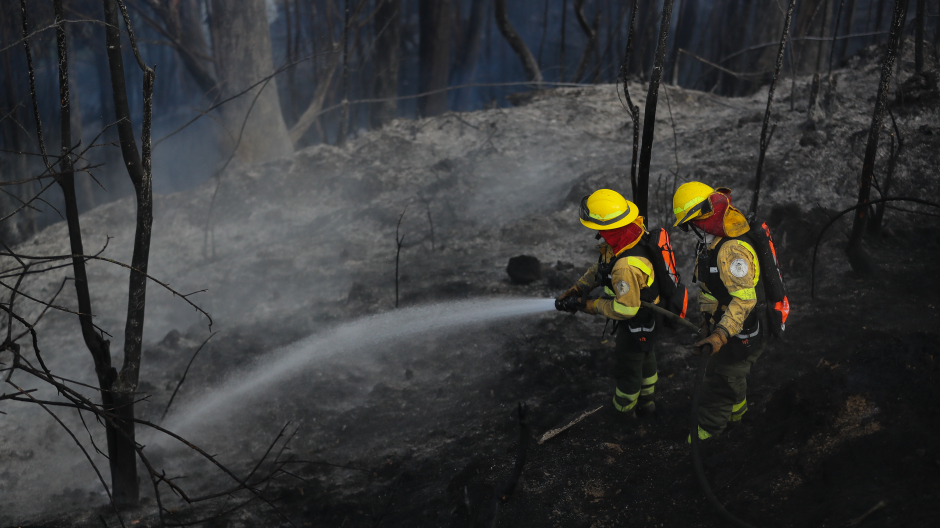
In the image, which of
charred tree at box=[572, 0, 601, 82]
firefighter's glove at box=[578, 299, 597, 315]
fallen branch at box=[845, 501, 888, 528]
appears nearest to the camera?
fallen branch at box=[845, 501, 888, 528]

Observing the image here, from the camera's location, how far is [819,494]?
2.75m

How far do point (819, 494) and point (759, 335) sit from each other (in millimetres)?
1125

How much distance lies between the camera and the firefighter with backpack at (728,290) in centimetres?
343

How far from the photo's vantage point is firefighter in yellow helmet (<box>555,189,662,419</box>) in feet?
12.3

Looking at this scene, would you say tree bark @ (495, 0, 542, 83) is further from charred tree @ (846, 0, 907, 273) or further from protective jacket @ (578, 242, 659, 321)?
protective jacket @ (578, 242, 659, 321)

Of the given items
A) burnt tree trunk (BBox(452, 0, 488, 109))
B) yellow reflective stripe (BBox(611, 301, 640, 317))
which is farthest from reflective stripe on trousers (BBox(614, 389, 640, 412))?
burnt tree trunk (BBox(452, 0, 488, 109))

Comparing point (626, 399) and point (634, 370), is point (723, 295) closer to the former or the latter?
point (634, 370)

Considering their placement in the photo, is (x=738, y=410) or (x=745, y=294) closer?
(x=745, y=294)

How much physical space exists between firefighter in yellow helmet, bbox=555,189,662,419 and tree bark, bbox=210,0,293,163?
830cm

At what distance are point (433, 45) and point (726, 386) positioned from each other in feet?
39.2

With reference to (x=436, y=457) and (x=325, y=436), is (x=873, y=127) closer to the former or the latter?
(x=436, y=457)

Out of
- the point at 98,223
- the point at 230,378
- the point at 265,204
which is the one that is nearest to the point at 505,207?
the point at 265,204

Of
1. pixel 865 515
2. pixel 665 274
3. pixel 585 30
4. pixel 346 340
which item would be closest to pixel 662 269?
pixel 665 274

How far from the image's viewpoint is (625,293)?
3752 mm
